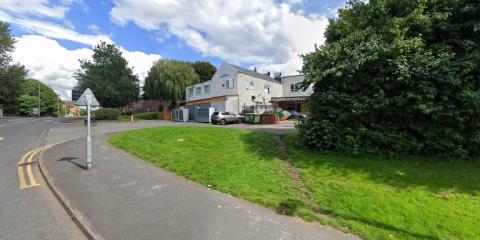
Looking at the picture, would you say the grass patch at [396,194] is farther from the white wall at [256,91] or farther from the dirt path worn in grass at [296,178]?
the white wall at [256,91]

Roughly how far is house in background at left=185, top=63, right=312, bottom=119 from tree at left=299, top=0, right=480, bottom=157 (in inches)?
907

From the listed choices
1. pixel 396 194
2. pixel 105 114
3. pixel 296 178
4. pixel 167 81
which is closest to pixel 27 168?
pixel 296 178

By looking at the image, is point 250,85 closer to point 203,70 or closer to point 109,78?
point 203,70

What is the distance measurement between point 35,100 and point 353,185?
272 ft

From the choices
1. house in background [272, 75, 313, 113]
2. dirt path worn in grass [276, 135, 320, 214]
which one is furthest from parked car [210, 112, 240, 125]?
dirt path worn in grass [276, 135, 320, 214]

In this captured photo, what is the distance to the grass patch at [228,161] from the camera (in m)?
5.97

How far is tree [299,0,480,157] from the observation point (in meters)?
7.78

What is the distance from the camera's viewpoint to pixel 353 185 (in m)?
6.41

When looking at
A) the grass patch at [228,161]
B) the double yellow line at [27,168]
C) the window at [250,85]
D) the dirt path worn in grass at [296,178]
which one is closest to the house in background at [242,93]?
the window at [250,85]

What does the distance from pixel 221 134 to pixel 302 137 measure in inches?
175

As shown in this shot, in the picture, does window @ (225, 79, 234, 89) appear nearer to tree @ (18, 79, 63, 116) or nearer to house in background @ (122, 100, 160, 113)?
house in background @ (122, 100, 160, 113)

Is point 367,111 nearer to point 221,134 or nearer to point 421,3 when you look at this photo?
point 421,3

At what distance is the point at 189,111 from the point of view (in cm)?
3444

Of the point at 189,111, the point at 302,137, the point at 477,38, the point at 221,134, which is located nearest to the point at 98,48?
the point at 189,111
